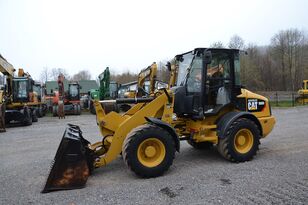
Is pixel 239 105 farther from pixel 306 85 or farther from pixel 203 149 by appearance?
pixel 306 85

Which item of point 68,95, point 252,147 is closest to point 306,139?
point 252,147

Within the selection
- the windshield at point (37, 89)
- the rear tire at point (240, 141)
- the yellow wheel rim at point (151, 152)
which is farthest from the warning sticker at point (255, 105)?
the windshield at point (37, 89)

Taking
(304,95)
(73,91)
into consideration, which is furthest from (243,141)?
(304,95)

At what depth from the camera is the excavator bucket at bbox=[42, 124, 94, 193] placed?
4.41 m

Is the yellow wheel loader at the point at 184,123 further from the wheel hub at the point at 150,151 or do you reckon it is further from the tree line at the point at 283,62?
the tree line at the point at 283,62

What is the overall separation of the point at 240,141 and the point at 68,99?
65.9 feet

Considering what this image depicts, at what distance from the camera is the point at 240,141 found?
588cm

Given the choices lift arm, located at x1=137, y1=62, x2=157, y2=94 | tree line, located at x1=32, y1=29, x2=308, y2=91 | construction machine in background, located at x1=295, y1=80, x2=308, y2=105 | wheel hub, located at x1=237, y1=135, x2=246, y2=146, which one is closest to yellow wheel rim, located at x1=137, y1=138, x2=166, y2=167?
wheel hub, located at x1=237, y1=135, x2=246, y2=146

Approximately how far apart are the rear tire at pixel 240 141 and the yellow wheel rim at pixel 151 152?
1.42m

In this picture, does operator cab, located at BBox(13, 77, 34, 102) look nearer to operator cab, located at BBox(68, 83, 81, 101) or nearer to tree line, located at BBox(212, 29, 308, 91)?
operator cab, located at BBox(68, 83, 81, 101)

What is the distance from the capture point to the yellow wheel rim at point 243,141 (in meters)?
5.84

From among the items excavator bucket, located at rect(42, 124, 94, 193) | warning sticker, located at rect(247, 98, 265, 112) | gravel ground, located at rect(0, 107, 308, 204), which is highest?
warning sticker, located at rect(247, 98, 265, 112)

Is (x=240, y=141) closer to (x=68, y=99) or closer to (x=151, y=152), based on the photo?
(x=151, y=152)

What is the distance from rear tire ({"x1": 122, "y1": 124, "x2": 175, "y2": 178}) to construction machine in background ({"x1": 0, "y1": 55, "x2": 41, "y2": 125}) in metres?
11.7
